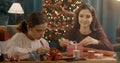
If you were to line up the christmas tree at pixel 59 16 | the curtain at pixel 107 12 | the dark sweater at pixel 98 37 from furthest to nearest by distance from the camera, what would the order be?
the curtain at pixel 107 12 < the christmas tree at pixel 59 16 < the dark sweater at pixel 98 37

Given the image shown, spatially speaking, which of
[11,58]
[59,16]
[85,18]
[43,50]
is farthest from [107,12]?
[11,58]

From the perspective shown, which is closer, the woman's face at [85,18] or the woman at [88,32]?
the woman at [88,32]

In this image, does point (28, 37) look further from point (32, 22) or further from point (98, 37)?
point (98, 37)

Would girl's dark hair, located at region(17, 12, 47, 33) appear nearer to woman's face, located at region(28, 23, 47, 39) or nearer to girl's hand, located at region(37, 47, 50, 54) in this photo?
woman's face, located at region(28, 23, 47, 39)

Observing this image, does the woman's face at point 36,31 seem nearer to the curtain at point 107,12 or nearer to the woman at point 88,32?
the woman at point 88,32

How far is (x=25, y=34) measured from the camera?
2.07 meters

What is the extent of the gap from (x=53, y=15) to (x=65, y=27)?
294 mm

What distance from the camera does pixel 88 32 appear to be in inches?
98.3

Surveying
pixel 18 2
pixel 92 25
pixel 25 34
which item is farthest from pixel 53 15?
pixel 25 34

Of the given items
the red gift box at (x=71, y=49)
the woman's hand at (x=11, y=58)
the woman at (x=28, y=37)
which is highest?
the woman at (x=28, y=37)

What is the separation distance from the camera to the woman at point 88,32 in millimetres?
2291

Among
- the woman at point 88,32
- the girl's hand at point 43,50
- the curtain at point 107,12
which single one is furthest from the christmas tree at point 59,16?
the girl's hand at point 43,50

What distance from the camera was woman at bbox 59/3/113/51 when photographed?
7.52 feet

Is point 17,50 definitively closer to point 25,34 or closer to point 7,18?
point 25,34
